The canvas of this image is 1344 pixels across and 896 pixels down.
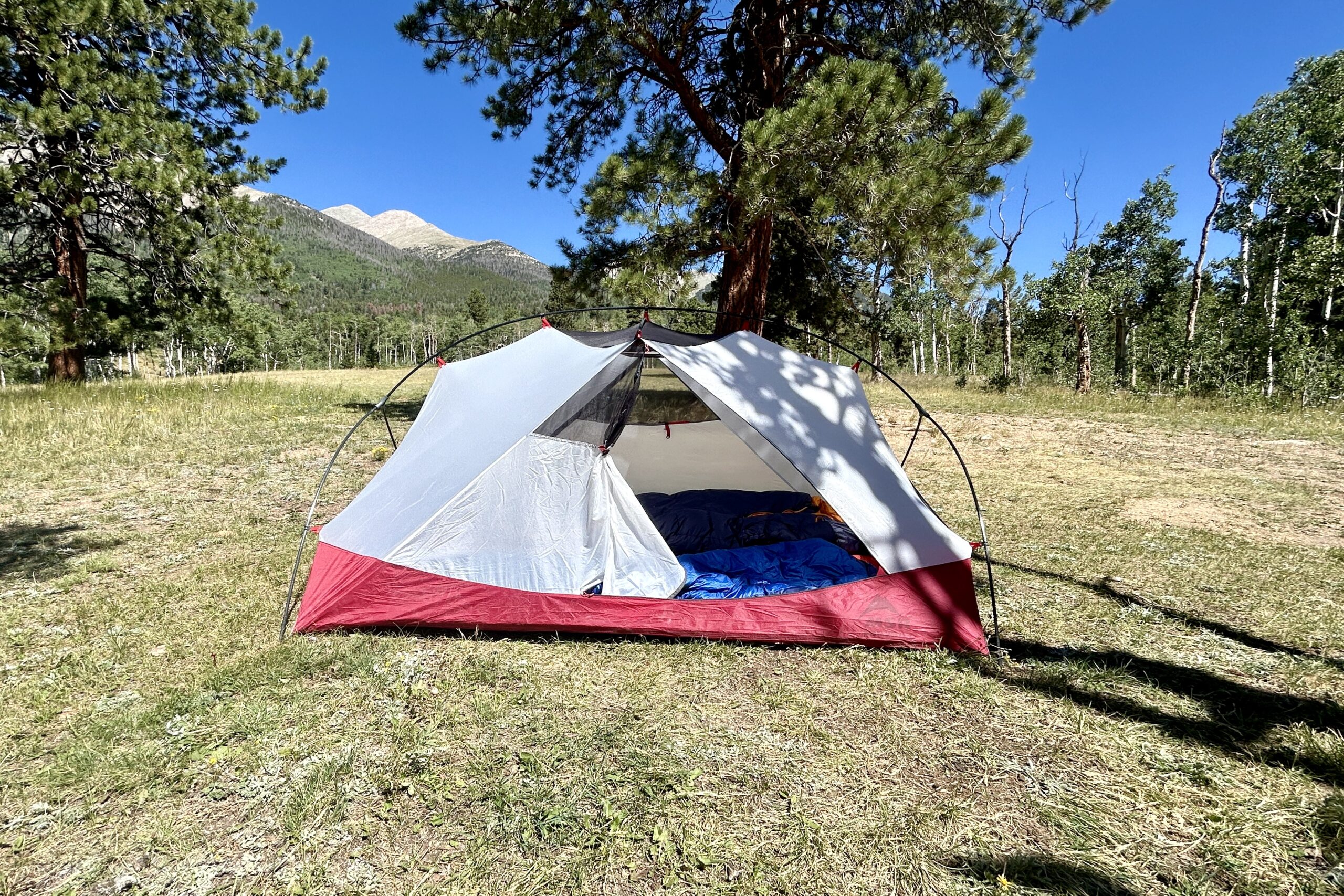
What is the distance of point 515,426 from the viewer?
3.83 meters

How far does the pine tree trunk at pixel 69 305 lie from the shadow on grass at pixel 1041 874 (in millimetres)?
14710

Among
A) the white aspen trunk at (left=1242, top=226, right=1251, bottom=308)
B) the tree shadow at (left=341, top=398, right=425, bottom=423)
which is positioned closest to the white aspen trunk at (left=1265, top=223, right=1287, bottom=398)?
the white aspen trunk at (left=1242, top=226, right=1251, bottom=308)

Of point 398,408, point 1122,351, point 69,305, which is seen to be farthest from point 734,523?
point 1122,351

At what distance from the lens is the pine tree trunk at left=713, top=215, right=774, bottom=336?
8.74 meters

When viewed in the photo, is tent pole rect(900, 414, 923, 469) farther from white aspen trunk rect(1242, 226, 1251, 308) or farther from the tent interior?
white aspen trunk rect(1242, 226, 1251, 308)

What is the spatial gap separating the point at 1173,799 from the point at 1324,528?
5.41 meters

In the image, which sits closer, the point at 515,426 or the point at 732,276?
the point at 515,426

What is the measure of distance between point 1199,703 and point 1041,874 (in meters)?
1.79

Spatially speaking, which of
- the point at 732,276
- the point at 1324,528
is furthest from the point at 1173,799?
the point at 732,276

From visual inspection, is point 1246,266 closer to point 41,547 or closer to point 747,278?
point 747,278

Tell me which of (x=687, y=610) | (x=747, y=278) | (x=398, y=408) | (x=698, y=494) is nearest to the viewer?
(x=687, y=610)

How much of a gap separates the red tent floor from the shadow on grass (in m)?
1.46

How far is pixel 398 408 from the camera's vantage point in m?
13.1

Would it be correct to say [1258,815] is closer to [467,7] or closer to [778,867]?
[778,867]
